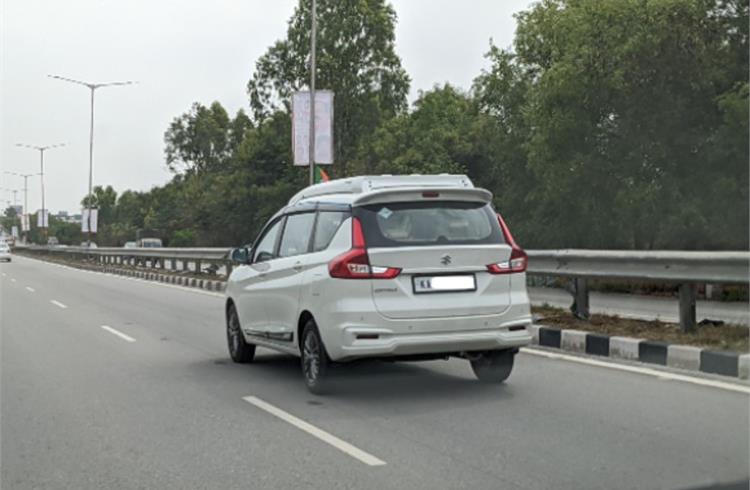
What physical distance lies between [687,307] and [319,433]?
5.15 meters

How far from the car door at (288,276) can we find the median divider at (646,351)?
359cm

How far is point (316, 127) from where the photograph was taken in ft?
78.7

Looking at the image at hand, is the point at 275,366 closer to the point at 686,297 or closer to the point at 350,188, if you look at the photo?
the point at 350,188

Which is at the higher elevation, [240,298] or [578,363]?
[240,298]

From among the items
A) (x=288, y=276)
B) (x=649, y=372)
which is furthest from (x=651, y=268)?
(x=288, y=276)

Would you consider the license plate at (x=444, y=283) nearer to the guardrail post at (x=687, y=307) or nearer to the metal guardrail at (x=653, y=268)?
the metal guardrail at (x=653, y=268)

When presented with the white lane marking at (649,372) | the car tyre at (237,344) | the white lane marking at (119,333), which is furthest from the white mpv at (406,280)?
the white lane marking at (119,333)

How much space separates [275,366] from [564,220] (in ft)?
73.9

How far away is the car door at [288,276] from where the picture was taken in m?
8.00

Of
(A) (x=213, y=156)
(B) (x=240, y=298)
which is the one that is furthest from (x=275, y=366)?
(A) (x=213, y=156)

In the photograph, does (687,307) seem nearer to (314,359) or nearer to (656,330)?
(656,330)

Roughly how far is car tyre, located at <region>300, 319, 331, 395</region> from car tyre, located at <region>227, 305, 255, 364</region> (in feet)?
6.67

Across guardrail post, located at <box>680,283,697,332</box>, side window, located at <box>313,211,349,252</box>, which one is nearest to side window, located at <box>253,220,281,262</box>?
side window, located at <box>313,211,349,252</box>

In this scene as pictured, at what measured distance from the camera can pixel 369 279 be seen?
280 inches
